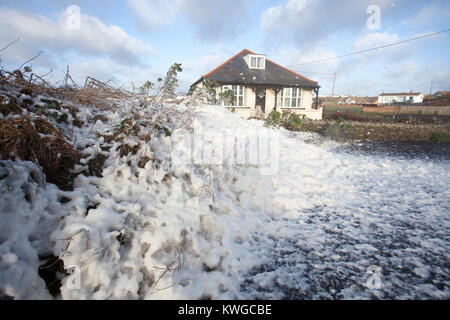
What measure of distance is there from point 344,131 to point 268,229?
9.44 meters

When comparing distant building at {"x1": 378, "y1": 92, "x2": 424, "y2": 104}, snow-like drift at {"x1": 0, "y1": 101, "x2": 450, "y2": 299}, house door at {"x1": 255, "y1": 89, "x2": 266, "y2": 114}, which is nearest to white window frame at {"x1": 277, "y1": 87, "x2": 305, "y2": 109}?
house door at {"x1": 255, "y1": 89, "x2": 266, "y2": 114}

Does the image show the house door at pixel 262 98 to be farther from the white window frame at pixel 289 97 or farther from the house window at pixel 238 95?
the house window at pixel 238 95

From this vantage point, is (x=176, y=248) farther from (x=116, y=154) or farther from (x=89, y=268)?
(x=116, y=154)

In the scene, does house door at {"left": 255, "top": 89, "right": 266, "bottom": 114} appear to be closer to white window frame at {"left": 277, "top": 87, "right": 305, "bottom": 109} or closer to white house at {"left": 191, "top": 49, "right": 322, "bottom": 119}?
white house at {"left": 191, "top": 49, "right": 322, "bottom": 119}

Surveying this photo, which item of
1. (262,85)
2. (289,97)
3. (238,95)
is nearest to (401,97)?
(289,97)

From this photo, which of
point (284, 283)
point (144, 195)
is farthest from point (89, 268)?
point (284, 283)

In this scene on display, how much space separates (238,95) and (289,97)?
4.64m

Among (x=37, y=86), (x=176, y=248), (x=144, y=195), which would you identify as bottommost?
(x=176, y=248)

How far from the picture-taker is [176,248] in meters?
1.82

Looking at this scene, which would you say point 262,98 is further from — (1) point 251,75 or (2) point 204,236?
(2) point 204,236

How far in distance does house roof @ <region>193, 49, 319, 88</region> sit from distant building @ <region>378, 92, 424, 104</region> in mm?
53987

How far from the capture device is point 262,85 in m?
16.3
